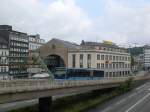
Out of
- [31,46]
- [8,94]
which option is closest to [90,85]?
[8,94]

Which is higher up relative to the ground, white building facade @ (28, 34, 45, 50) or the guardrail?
white building facade @ (28, 34, 45, 50)

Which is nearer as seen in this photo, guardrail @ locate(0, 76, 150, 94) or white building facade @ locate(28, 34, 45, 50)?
guardrail @ locate(0, 76, 150, 94)

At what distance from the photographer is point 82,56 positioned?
144500mm

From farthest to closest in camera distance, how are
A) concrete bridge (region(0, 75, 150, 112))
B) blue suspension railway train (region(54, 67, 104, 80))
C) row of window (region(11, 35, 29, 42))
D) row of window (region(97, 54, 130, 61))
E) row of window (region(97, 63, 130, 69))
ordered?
row of window (region(97, 54, 130, 61)), row of window (region(97, 63, 130, 69)), row of window (region(11, 35, 29, 42)), blue suspension railway train (region(54, 67, 104, 80)), concrete bridge (region(0, 75, 150, 112))

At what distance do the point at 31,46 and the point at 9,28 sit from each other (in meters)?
25.4

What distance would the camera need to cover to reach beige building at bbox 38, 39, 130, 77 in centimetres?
14112

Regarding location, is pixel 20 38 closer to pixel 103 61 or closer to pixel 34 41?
pixel 34 41

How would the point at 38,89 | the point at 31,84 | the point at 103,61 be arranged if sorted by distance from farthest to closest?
1. the point at 103,61
2. the point at 38,89
3. the point at 31,84

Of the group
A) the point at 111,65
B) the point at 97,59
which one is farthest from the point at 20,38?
the point at 111,65

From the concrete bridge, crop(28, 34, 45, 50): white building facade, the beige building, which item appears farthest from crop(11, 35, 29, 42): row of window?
the concrete bridge

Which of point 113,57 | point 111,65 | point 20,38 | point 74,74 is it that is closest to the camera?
point 74,74

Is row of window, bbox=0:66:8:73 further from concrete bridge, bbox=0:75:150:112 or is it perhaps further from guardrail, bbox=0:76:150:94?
guardrail, bbox=0:76:150:94

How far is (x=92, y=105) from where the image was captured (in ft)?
250

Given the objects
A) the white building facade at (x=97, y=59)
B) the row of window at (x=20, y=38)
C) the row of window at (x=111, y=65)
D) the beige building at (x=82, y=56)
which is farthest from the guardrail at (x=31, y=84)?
the row of window at (x=20, y=38)
